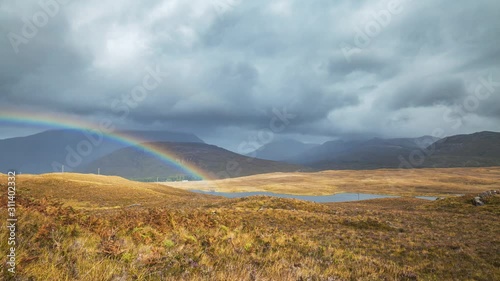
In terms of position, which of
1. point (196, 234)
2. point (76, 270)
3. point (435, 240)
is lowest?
point (435, 240)

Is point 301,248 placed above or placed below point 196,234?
below

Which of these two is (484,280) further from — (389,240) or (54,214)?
(54,214)

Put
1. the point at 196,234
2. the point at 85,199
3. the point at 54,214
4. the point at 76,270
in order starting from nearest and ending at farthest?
the point at 76,270 → the point at 54,214 → the point at 196,234 → the point at 85,199

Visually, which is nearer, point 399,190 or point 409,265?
point 409,265

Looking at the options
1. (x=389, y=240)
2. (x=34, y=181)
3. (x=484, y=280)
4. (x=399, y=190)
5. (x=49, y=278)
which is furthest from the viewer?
(x=399, y=190)

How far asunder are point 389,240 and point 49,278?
18898mm

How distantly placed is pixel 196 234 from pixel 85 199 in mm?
43817

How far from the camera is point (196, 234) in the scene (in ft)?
40.1

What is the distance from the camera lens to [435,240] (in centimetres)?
1903

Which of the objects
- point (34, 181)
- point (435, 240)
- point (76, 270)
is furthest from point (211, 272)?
point (34, 181)

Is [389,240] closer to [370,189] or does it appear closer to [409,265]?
[409,265]

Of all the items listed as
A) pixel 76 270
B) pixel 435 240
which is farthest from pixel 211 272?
pixel 435 240

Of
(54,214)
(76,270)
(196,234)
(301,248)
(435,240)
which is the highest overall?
(54,214)

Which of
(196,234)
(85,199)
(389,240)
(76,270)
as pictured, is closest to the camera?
(76,270)
